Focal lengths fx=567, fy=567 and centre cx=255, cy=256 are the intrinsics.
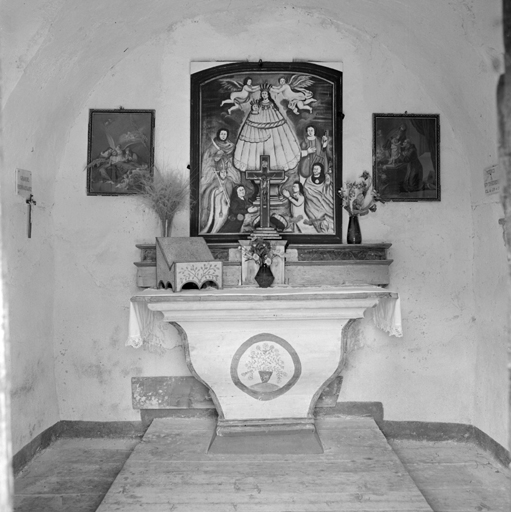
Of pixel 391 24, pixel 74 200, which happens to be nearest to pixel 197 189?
pixel 74 200

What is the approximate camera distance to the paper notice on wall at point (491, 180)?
160 inches

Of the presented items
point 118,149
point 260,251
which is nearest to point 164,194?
point 118,149

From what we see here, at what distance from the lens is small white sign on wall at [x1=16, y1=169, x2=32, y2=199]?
394 cm

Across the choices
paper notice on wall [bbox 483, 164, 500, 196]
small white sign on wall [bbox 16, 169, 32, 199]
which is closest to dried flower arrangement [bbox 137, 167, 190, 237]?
small white sign on wall [bbox 16, 169, 32, 199]

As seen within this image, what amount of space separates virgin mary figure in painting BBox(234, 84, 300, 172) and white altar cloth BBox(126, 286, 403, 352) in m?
1.20

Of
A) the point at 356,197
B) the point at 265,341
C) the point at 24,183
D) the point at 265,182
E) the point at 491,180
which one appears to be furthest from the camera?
the point at 356,197

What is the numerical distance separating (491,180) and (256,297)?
1.97 metres

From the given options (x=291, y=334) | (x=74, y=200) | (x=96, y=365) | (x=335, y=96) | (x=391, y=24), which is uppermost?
(x=391, y=24)

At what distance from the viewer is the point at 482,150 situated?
4.27m

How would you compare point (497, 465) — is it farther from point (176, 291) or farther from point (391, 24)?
point (391, 24)

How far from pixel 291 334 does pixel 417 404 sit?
1.46 metres

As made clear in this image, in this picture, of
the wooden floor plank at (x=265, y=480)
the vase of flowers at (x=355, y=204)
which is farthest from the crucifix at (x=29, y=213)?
the vase of flowers at (x=355, y=204)

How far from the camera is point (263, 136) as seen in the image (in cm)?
463

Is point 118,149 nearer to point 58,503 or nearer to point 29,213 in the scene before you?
point 29,213
